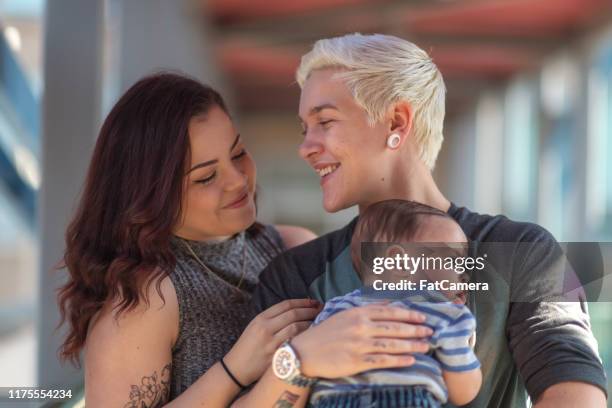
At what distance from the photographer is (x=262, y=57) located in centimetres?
961

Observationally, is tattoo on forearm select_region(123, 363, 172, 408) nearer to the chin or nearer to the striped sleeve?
the chin

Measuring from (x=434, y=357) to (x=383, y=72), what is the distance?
719 millimetres

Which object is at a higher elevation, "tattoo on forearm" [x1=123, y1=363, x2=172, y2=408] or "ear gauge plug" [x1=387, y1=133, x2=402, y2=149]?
"ear gauge plug" [x1=387, y1=133, x2=402, y2=149]

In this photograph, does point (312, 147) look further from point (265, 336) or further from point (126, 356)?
point (126, 356)

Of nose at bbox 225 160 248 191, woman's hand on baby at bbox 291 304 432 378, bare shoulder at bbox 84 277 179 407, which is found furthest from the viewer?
nose at bbox 225 160 248 191

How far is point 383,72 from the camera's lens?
2.08 metres

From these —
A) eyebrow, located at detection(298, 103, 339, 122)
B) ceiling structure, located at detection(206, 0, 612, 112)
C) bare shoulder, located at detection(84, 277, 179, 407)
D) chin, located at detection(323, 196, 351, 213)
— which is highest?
ceiling structure, located at detection(206, 0, 612, 112)

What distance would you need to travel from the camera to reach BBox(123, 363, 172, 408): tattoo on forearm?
201 cm

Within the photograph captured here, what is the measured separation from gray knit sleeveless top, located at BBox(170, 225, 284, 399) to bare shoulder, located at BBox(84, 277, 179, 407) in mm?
87

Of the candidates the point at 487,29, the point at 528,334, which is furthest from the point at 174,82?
the point at 487,29

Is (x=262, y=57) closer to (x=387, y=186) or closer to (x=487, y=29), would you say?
(x=487, y=29)

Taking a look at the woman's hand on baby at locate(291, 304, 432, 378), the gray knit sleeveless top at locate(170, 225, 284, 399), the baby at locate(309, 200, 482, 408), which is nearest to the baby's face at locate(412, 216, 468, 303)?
the baby at locate(309, 200, 482, 408)

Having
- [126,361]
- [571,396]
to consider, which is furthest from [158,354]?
[571,396]

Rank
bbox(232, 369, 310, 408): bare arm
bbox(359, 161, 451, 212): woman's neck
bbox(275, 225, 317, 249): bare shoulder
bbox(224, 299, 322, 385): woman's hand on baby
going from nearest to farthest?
bbox(232, 369, 310, 408): bare arm → bbox(224, 299, 322, 385): woman's hand on baby → bbox(359, 161, 451, 212): woman's neck → bbox(275, 225, 317, 249): bare shoulder
